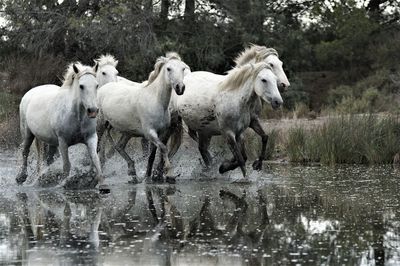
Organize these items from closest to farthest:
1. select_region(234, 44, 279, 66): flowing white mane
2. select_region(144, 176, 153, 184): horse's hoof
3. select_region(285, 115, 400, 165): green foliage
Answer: select_region(144, 176, 153, 184): horse's hoof, select_region(234, 44, 279, 66): flowing white mane, select_region(285, 115, 400, 165): green foliage

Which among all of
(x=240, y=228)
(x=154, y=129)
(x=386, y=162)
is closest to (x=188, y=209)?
(x=240, y=228)

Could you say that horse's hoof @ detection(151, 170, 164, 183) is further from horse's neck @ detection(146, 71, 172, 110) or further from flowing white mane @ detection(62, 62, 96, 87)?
flowing white mane @ detection(62, 62, 96, 87)

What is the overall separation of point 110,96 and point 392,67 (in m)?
15.3

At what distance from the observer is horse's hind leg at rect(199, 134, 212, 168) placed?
14.8m

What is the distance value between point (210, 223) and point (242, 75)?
4860mm

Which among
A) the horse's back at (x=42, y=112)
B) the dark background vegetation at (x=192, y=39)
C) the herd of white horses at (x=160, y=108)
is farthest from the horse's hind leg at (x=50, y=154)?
the dark background vegetation at (x=192, y=39)

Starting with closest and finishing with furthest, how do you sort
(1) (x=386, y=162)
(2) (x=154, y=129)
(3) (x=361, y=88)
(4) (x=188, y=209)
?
(4) (x=188, y=209)
(2) (x=154, y=129)
(1) (x=386, y=162)
(3) (x=361, y=88)

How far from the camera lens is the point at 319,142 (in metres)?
16.6

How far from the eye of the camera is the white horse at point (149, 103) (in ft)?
44.0

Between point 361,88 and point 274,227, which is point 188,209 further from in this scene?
point 361,88

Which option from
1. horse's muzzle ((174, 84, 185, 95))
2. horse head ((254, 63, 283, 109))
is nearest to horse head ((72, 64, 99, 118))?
horse's muzzle ((174, 84, 185, 95))

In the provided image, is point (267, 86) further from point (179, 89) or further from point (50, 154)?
point (50, 154)

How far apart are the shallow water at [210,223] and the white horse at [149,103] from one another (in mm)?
1007

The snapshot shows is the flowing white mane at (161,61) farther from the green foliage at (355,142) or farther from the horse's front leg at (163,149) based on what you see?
the green foliage at (355,142)
